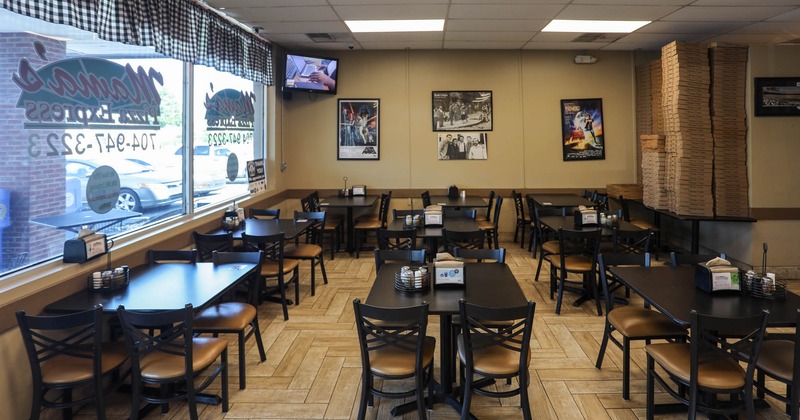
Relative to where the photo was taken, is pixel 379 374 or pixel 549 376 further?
pixel 549 376

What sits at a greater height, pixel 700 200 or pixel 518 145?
pixel 518 145

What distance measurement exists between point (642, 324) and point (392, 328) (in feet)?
5.46

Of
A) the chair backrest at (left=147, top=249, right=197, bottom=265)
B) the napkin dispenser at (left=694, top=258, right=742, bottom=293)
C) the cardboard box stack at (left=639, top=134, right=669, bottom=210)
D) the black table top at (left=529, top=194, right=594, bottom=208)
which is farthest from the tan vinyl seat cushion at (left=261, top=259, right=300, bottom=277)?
the cardboard box stack at (left=639, top=134, right=669, bottom=210)

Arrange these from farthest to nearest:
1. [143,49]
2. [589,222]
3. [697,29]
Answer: [697,29]
[589,222]
[143,49]

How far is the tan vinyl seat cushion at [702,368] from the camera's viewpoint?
2.59 meters

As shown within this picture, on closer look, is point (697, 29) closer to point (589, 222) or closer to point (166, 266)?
point (589, 222)

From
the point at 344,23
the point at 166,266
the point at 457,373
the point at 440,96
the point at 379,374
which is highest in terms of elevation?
the point at 344,23

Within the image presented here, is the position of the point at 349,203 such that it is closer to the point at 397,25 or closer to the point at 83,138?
the point at 397,25

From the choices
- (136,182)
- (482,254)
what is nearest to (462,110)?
(482,254)

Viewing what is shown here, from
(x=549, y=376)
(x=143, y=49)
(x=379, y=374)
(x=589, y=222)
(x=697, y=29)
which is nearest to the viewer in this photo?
(x=379, y=374)

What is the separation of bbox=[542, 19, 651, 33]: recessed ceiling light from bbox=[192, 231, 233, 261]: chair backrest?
4600mm

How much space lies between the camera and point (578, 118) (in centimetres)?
840

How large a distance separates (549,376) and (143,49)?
416 cm

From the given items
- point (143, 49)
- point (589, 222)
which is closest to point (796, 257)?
point (589, 222)
